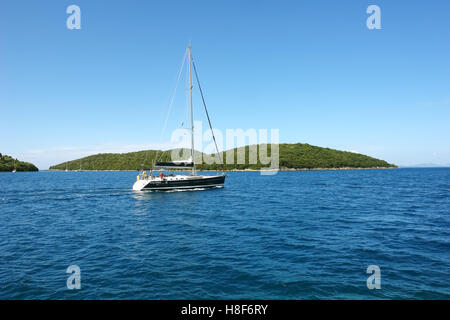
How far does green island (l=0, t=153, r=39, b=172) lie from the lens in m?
174

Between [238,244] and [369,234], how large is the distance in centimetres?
932

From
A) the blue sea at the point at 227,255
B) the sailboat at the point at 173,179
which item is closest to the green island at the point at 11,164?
the sailboat at the point at 173,179

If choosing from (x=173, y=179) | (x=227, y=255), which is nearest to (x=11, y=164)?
(x=173, y=179)

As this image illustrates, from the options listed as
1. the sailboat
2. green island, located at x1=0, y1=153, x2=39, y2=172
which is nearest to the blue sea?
the sailboat

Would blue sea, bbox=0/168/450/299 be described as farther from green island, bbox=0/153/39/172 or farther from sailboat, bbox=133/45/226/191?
green island, bbox=0/153/39/172

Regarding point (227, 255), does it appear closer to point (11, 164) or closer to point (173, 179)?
point (173, 179)

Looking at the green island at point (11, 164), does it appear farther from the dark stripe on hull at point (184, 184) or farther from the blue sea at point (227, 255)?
the blue sea at point (227, 255)

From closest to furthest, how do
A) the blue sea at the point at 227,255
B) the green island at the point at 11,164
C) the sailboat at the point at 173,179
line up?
the blue sea at the point at 227,255 < the sailboat at the point at 173,179 < the green island at the point at 11,164

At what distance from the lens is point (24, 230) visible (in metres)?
18.2

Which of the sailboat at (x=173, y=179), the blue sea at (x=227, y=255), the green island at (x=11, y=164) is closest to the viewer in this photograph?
the blue sea at (x=227, y=255)

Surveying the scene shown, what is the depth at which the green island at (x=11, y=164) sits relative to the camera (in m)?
174

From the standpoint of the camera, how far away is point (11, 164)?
176 metres

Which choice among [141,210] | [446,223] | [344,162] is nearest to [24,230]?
[141,210]

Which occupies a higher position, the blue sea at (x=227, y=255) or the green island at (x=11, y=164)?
the green island at (x=11, y=164)
